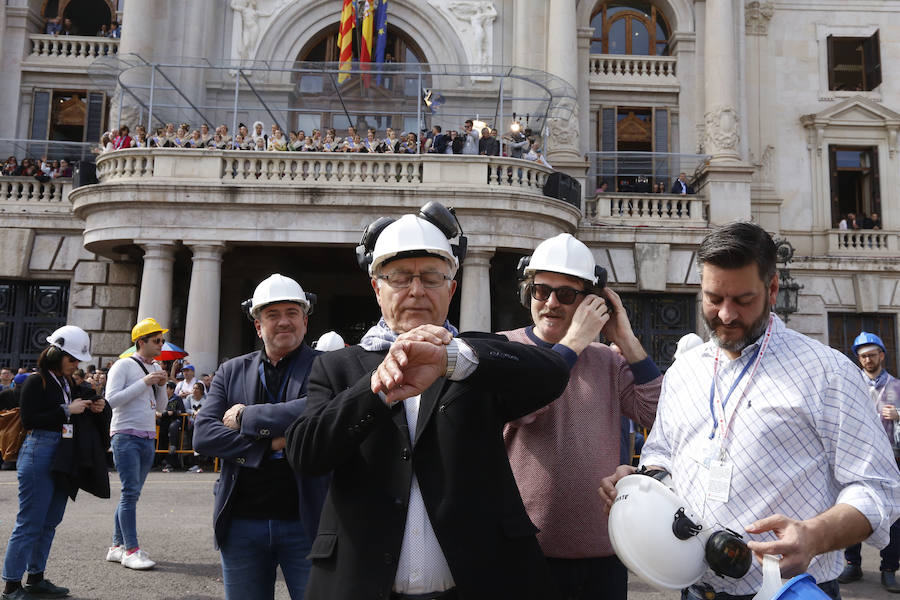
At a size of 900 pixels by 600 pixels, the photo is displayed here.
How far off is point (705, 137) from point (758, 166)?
106 inches

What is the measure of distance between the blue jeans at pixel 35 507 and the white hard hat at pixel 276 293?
8.85 ft

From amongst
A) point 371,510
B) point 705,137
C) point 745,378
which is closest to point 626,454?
point 745,378

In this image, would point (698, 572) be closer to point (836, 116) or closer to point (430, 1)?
point (430, 1)

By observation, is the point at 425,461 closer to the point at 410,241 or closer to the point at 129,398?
the point at 410,241

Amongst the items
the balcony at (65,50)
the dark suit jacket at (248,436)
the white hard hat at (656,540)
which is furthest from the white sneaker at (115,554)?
the balcony at (65,50)

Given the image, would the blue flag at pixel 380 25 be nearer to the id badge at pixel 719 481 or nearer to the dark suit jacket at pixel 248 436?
the dark suit jacket at pixel 248 436

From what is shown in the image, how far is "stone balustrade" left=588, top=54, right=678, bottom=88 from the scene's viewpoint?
77.0 feet

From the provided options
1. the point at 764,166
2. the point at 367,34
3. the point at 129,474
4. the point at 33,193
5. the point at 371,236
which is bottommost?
the point at 129,474

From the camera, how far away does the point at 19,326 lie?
20.2 meters

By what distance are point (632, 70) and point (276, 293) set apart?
21752 millimetres

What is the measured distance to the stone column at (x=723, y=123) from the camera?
2069 cm

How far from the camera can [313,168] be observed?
17109 mm

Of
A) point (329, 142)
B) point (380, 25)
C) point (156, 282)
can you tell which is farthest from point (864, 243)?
point (156, 282)

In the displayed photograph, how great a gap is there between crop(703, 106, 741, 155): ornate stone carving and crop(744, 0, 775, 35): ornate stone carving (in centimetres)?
435
